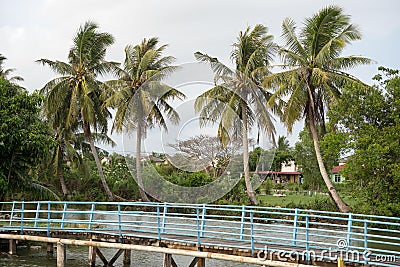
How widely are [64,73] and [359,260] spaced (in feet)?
83.6

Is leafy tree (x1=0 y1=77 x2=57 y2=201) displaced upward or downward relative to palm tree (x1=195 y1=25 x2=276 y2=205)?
downward

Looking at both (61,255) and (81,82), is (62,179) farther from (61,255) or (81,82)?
(61,255)

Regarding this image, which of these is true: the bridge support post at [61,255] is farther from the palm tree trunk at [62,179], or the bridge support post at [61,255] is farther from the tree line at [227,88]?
the palm tree trunk at [62,179]

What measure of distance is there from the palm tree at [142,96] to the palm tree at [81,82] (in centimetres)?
123

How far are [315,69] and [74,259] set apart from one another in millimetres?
14362

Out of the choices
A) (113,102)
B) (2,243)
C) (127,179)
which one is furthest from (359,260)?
(127,179)

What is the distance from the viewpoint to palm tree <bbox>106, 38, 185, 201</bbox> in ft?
99.3

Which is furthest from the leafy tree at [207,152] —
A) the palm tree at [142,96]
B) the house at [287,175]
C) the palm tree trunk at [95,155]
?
the house at [287,175]

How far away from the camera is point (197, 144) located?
23.3m

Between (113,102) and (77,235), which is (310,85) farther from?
(77,235)

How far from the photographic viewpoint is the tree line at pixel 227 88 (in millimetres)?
26609

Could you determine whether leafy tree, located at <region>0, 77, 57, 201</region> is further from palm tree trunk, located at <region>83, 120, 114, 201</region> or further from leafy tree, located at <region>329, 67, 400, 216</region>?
leafy tree, located at <region>329, 67, 400, 216</region>

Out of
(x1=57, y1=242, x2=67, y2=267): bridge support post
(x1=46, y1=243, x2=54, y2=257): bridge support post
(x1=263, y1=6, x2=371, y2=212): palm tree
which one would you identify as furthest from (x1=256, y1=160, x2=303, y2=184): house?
(x1=57, y1=242, x2=67, y2=267): bridge support post

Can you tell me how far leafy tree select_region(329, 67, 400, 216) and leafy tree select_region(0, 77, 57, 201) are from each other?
1291 centimetres
